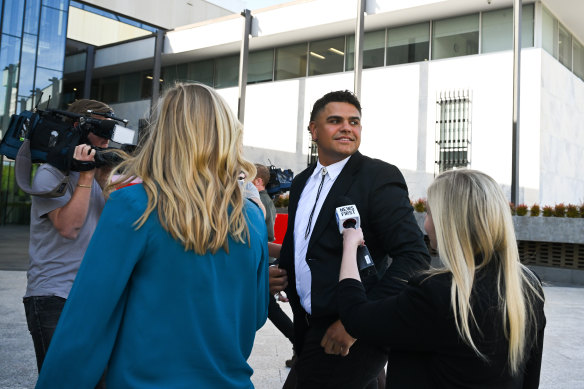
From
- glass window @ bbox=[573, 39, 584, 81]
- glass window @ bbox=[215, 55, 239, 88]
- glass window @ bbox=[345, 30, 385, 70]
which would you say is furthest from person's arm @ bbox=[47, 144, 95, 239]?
glass window @ bbox=[215, 55, 239, 88]

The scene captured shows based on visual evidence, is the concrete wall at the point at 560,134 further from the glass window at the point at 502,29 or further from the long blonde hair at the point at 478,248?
the long blonde hair at the point at 478,248

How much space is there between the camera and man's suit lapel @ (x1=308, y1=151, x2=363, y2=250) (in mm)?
2488

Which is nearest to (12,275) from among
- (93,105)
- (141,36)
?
(93,105)

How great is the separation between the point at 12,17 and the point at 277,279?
22070 millimetres

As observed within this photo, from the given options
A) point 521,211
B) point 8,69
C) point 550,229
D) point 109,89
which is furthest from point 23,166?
point 109,89

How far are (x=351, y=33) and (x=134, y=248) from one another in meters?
19.6

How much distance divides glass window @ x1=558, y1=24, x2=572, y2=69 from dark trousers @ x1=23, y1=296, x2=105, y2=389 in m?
19.3

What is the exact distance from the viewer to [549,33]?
17359 millimetres

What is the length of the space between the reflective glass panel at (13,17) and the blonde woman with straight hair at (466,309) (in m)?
22.7

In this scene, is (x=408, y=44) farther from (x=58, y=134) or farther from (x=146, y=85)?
(x=58, y=134)

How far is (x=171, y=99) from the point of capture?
60.1 inches

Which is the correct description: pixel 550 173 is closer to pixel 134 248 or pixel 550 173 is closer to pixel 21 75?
pixel 134 248

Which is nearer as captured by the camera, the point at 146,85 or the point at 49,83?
the point at 49,83

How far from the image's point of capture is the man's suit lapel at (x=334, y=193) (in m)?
2.49
